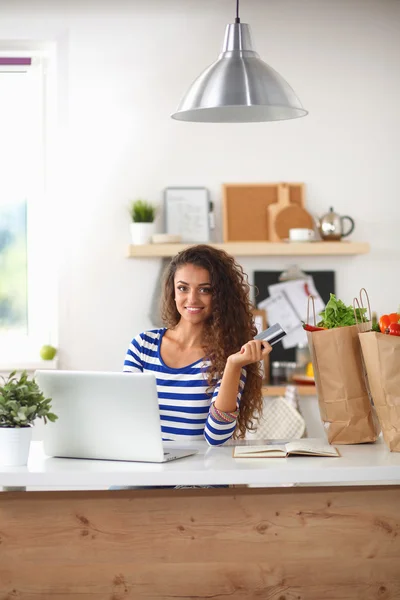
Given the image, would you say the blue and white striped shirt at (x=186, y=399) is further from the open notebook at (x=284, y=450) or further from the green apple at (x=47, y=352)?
the green apple at (x=47, y=352)

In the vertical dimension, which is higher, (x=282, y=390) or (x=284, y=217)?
(x=284, y=217)

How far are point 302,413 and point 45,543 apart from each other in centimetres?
258

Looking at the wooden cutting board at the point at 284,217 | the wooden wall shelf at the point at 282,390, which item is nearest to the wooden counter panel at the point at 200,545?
the wooden wall shelf at the point at 282,390

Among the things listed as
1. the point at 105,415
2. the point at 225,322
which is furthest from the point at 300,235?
the point at 105,415

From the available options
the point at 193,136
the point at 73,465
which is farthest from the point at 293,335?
the point at 73,465

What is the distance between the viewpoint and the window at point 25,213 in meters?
4.47

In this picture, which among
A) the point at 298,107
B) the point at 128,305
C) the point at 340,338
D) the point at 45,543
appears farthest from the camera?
the point at 128,305

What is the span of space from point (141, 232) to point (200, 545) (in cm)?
246

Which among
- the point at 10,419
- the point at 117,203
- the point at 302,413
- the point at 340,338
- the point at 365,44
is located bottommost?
the point at 302,413

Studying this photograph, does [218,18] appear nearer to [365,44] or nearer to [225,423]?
[365,44]

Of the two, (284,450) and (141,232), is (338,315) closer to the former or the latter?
(284,450)

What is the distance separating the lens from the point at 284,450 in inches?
83.7

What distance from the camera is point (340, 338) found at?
2191 millimetres

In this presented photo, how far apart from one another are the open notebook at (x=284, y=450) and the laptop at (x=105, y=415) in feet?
0.56
